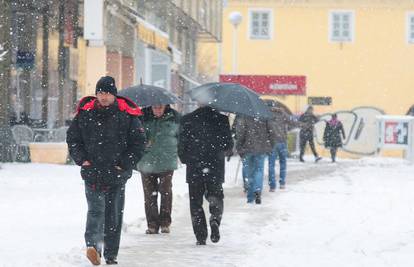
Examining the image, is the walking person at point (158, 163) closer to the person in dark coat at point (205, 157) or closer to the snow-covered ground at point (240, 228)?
the snow-covered ground at point (240, 228)

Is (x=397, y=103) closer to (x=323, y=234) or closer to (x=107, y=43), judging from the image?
(x=107, y=43)

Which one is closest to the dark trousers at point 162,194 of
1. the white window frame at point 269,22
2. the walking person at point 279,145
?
the walking person at point 279,145

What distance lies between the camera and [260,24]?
52781 mm

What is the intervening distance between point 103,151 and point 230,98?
9.70 feet

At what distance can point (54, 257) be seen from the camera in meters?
9.41

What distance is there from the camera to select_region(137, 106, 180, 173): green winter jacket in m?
12.2

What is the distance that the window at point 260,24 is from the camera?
52.6 m

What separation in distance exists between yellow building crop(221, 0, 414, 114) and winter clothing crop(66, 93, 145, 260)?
1672 inches

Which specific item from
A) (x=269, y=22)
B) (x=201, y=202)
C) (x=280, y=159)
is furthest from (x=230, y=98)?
(x=269, y=22)

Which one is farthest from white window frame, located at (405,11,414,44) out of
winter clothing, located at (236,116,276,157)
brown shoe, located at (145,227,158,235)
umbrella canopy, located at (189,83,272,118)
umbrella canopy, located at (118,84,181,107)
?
brown shoe, located at (145,227,158,235)

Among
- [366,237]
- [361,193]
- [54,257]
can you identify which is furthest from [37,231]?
[361,193]

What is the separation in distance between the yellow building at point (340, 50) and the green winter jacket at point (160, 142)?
1552 inches

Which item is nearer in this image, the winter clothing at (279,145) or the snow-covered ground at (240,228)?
the snow-covered ground at (240,228)

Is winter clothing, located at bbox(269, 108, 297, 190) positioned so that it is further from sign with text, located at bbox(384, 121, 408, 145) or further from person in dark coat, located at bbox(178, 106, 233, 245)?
sign with text, located at bbox(384, 121, 408, 145)
